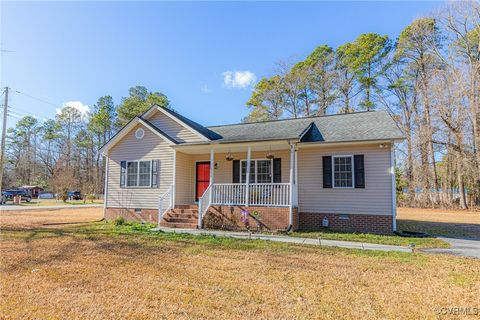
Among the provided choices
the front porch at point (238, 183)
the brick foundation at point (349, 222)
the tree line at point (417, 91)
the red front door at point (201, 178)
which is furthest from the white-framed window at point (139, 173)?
the tree line at point (417, 91)

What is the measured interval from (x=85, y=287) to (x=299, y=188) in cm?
831

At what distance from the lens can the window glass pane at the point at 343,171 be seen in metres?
10.2

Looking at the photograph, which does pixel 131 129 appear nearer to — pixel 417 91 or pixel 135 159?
pixel 135 159

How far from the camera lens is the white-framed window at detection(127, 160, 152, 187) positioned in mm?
12539

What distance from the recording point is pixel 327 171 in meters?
10.5

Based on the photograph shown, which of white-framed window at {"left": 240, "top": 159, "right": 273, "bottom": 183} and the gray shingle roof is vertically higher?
the gray shingle roof

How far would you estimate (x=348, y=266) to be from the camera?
5.34m

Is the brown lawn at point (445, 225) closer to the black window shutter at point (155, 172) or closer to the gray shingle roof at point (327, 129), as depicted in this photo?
the gray shingle roof at point (327, 129)

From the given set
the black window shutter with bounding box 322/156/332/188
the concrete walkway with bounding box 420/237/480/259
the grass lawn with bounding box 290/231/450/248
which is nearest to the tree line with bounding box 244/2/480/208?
the black window shutter with bounding box 322/156/332/188

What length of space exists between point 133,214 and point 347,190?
9.28 meters

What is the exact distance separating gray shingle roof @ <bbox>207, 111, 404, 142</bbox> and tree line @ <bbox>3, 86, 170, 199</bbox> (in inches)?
1067

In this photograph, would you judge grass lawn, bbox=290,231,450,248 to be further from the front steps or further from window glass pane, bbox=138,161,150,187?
window glass pane, bbox=138,161,150,187

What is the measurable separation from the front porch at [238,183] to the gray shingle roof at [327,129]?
0.57 meters

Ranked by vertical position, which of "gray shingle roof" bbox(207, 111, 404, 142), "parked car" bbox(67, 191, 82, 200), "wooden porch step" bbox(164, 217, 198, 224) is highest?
"gray shingle roof" bbox(207, 111, 404, 142)
